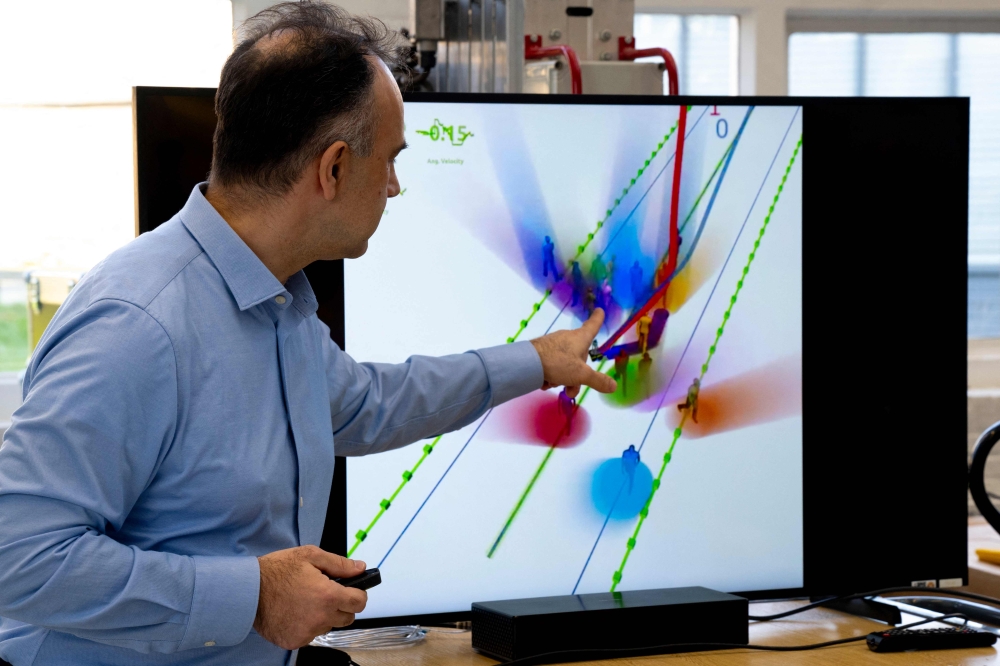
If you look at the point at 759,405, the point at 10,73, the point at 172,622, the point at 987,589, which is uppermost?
the point at 10,73

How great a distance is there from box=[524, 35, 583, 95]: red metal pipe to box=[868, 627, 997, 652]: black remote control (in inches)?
34.4

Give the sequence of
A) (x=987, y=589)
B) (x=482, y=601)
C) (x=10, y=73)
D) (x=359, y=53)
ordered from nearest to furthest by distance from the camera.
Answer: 1. (x=359, y=53)
2. (x=482, y=601)
3. (x=987, y=589)
4. (x=10, y=73)

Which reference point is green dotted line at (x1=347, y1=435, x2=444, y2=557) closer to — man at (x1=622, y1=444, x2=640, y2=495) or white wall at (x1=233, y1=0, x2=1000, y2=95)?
man at (x1=622, y1=444, x2=640, y2=495)

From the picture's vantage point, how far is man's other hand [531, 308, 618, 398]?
1.32 meters

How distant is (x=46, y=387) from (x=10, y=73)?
8.10 feet

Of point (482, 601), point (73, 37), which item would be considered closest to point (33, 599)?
point (482, 601)

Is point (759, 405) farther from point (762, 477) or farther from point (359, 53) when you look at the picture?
point (359, 53)

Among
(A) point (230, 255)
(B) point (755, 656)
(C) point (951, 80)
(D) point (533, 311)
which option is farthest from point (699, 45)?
(A) point (230, 255)

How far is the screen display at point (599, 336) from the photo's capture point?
4.55 ft

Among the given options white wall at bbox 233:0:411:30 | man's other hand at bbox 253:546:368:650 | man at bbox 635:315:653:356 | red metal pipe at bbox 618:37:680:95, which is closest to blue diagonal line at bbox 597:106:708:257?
man at bbox 635:315:653:356

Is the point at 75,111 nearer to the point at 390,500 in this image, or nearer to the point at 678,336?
the point at 390,500

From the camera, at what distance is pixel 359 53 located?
1.02 m

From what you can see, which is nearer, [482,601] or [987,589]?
[482,601]

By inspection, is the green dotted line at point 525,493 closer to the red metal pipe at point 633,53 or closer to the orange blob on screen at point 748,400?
the orange blob on screen at point 748,400
